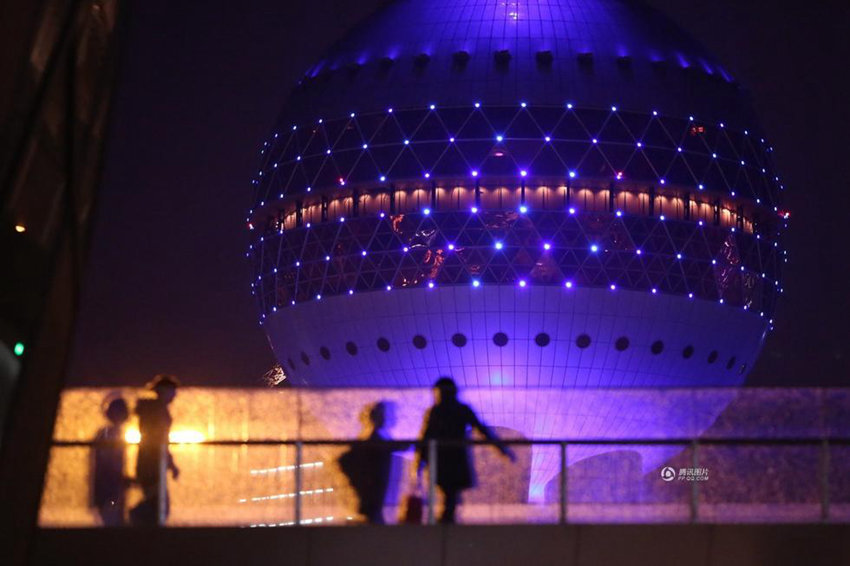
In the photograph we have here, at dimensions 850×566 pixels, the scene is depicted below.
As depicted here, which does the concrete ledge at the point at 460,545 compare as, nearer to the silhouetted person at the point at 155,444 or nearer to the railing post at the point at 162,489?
the railing post at the point at 162,489

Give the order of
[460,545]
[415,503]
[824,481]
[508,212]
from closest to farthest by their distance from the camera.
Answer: [460,545], [415,503], [824,481], [508,212]

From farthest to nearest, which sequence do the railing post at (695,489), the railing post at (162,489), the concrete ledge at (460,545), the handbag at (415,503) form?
the railing post at (695,489) < the handbag at (415,503) < the railing post at (162,489) < the concrete ledge at (460,545)

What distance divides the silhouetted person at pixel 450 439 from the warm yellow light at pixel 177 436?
6.00 feet

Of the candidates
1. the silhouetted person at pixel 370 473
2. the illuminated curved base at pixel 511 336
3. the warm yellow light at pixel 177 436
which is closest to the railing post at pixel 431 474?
the silhouetted person at pixel 370 473

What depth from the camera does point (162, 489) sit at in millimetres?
14211

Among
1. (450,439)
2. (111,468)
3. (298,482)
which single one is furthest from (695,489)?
(111,468)

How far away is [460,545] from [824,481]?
3.10 metres

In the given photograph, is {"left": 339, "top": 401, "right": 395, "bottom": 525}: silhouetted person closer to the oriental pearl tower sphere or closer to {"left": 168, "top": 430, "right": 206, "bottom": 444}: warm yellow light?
{"left": 168, "top": 430, "right": 206, "bottom": 444}: warm yellow light

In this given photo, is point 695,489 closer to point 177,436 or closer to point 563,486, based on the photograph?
point 563,486

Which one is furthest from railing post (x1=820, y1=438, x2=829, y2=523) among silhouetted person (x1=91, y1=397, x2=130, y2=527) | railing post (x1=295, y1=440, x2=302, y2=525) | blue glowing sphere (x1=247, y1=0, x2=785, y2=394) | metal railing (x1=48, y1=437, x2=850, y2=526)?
blue glowing sphere (x1=247, y1=0, x2=785, y2=394)

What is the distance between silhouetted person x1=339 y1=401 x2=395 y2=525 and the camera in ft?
46.7

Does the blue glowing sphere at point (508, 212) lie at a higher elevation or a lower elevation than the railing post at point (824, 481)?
higher

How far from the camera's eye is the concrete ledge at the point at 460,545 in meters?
13.6

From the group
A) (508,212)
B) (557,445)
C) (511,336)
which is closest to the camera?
(557,445)
